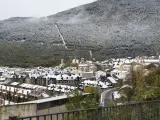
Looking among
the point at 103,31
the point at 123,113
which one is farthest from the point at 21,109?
the point at 103,31

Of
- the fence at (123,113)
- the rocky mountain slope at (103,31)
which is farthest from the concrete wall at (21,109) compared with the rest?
the rocky mountain slope at (103,31)

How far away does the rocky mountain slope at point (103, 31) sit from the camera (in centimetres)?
14525

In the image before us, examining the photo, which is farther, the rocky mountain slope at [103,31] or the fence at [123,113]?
the rocky mountain slope at [103,31]

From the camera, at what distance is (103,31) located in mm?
165000

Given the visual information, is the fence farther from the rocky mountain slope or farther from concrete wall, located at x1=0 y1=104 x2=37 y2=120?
the rocky mountain slope

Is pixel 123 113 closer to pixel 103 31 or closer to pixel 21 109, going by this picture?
pixel 21 109

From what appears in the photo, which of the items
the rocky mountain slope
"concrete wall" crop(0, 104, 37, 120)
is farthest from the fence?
the rocky mountain slope

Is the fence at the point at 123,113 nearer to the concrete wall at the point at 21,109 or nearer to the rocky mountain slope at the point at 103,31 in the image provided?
the concrete wall at the point at 21,109

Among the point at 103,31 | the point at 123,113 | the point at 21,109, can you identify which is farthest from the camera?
the point at 103,31

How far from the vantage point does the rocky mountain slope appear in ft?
477

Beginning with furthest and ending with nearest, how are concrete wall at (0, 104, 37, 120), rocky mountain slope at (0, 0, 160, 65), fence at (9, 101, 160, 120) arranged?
rocky mountain slope at (0, 0, 160, 65)
concrete wall at (0, 104, 37, 120)
fence at (9, 101, 160, 120)

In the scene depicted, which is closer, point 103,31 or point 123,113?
point 123,113

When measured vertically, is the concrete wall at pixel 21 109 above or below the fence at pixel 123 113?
below

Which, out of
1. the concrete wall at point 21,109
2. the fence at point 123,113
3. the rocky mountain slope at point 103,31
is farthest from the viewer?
the rocky mountain slope at point 103,31
